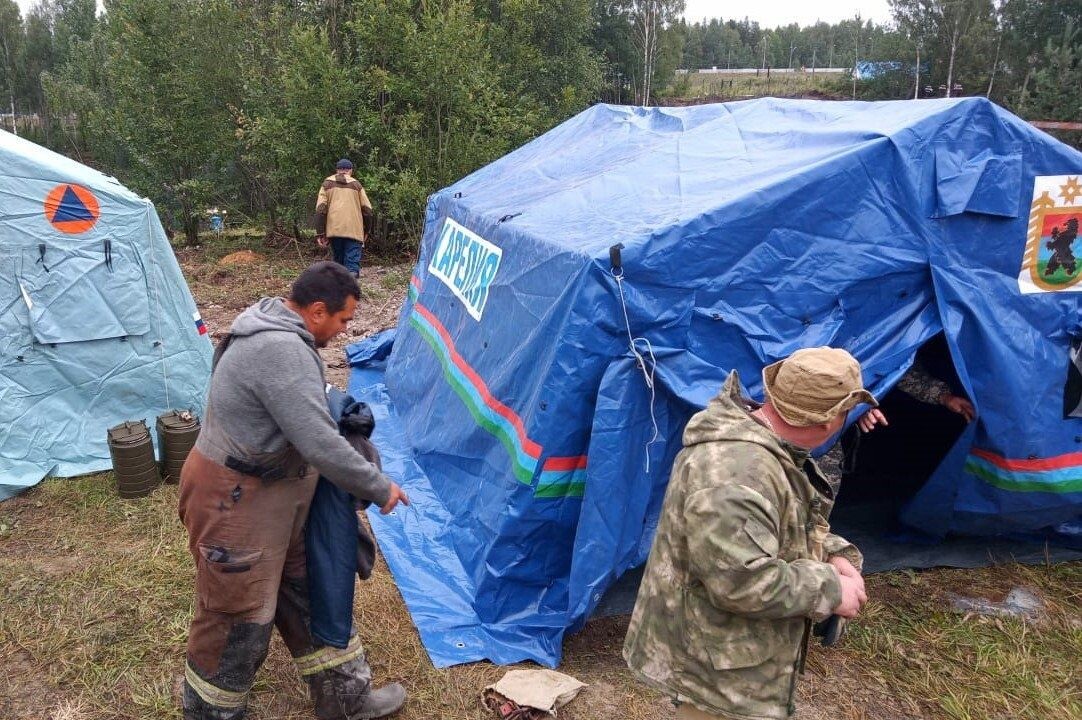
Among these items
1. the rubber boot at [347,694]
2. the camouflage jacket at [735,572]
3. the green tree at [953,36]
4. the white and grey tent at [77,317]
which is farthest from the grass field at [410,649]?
the green tree at [953,36]

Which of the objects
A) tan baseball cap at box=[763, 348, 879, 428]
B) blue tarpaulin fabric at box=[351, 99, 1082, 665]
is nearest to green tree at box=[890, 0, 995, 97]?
blue tarpaulin fabric at box=[351, 99, 1082, 665]

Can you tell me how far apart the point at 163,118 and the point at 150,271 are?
28.2ft

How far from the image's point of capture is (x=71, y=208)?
4906mm

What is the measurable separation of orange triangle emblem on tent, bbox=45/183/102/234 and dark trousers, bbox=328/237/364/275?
4593mm

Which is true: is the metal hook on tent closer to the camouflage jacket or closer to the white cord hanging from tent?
the white cord hanging from tent

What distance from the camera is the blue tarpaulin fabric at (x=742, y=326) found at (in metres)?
3.32

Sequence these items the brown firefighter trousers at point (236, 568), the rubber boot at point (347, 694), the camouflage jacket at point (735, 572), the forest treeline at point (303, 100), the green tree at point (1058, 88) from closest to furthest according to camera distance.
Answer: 1. the camouflage jacket at point (735, 572)
2. the brown firefighter trousers at point (236, 568)
3. the rubber boot at point (347, 694)
4. the forest treeline at point (303, 100)
5. the green tree at point (1058, 88)

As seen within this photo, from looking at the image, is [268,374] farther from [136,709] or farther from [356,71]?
[356,71]

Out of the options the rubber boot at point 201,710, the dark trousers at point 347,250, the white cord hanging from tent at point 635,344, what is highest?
the white cord hanging from tent at point 635,344

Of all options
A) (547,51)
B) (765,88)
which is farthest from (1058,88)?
(765,88)

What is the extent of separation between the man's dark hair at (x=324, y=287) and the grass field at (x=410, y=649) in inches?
66.3

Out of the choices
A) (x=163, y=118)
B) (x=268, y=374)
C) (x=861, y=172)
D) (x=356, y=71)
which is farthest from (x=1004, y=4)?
(x=268, y=374)

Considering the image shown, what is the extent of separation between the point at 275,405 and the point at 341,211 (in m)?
7.39

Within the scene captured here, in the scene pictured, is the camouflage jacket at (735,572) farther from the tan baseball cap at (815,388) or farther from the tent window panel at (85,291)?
the tent window panel at (85,291)
